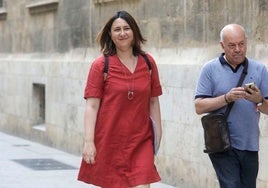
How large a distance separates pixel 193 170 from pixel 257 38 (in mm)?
1829

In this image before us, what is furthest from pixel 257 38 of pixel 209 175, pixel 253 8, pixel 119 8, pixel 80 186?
pixel 119 8

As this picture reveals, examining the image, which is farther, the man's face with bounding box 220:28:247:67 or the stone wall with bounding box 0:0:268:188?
the stone wall with bounding box 0:0:268:188

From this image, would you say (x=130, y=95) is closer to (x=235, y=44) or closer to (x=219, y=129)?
(x=219, y=129)

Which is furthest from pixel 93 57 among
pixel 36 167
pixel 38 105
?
pixel 38 105

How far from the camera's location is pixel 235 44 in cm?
490

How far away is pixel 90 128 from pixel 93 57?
650 cm

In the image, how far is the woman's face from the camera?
5.22 meters

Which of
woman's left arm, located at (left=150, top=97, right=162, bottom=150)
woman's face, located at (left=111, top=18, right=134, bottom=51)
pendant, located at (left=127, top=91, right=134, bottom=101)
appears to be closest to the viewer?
pendant, located at (left=127, top=91, right=134, bottom=101)

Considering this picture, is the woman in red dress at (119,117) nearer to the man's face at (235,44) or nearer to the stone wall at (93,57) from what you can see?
the man's face at (235,44)

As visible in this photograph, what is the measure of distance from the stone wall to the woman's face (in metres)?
2.31

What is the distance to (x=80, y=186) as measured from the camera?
8.97m

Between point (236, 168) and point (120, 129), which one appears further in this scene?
point (120, 129)

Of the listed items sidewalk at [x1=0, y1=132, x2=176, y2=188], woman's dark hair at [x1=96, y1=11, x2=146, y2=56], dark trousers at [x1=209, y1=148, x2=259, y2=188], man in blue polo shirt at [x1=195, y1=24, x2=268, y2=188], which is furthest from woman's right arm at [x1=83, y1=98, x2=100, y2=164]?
sidewalk at [x1=0, y1=132, x2=176, y2=188]

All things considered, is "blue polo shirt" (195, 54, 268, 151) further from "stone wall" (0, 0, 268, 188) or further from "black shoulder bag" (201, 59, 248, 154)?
"stone wall" (0, 0, 268, 188)
